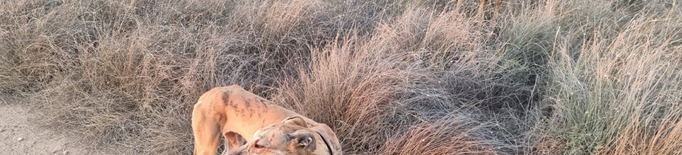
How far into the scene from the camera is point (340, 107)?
129 inches

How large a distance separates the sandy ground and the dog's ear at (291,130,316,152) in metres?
2.00

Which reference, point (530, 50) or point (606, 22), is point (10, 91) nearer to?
point (530, 50)

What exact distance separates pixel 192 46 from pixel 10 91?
1193 mm

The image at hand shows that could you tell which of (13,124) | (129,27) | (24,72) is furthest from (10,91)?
(129,27)

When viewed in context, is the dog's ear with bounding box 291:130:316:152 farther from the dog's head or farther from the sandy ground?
the sandy ground

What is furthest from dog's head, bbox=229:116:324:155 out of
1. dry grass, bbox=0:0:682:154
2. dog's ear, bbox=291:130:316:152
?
dry grass, bbox=0:0:682:154

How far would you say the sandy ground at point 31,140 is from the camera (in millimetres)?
3258

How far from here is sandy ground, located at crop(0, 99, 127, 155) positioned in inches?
128

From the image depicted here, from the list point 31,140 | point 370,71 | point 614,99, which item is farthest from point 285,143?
point 31,140

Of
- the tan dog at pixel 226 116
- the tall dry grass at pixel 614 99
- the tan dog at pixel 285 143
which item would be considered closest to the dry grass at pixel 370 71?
the tall dry grass at pixel 614 99

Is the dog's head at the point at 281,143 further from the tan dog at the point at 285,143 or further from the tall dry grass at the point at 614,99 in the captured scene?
the tall dry grass at the point at 614,99

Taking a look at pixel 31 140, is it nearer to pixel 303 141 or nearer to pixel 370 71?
pixel 370 71

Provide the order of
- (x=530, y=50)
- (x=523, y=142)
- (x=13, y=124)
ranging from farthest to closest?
(x=530, y=50), (x=13, y=124), (x=523, y=142)

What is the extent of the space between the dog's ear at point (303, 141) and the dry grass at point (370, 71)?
1.36m
